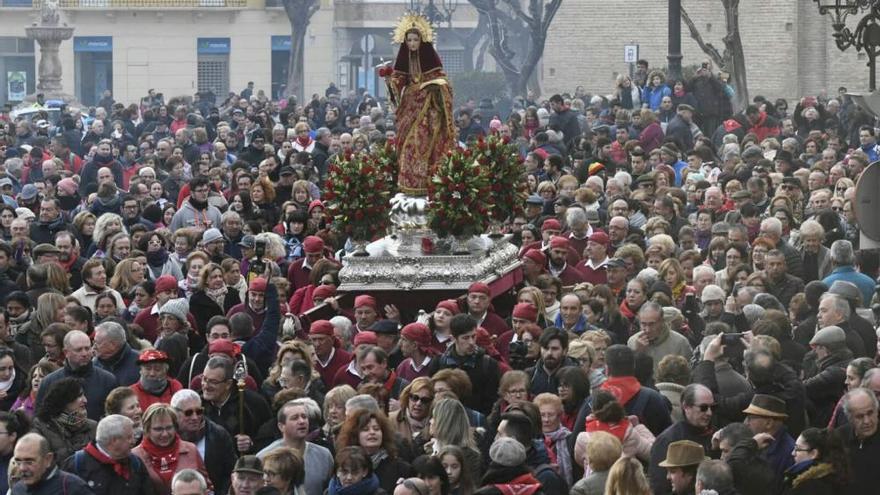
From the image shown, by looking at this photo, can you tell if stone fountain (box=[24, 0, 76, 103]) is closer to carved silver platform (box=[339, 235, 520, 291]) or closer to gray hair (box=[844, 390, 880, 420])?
carved silver platform (box=[339, 235, 520, 291])

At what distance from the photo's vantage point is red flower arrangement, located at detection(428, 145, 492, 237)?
1745 centimetres

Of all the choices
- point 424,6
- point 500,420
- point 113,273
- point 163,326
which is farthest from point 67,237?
point 424,6

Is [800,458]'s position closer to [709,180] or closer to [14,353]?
[14,353]

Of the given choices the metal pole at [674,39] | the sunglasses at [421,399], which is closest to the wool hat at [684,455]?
the sunglasses at [421,399]

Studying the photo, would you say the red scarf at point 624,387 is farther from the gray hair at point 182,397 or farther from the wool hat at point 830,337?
the gray hair at point 182,397

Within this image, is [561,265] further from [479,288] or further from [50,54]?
[50,54]

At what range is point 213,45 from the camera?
70438mm

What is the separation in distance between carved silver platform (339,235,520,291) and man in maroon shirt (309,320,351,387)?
2.13 metres

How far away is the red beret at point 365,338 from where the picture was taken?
1491cm

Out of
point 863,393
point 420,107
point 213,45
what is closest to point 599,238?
point 420,107

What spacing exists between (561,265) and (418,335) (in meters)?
3.84

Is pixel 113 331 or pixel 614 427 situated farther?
pixel 113 331

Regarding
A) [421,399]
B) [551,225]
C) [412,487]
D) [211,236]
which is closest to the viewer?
[412,487]

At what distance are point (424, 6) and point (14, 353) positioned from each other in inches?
1903
